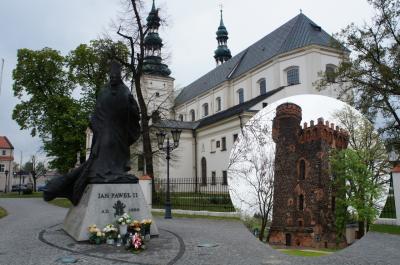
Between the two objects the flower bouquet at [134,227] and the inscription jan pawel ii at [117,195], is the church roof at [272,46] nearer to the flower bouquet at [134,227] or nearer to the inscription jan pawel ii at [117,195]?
the inscription jan pawel ii at [117,195]

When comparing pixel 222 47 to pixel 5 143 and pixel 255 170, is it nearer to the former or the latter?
pixel 5 143

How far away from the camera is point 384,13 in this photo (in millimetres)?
19625

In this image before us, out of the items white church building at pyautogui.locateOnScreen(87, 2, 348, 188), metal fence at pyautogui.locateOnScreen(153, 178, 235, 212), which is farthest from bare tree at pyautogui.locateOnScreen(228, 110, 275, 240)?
white church building at pyautogui.locateOnScreen(87, 2, 348, 188)

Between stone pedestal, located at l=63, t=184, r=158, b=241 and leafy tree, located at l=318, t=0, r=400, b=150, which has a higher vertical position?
leafy tree, located at l=318, t=0, r=400, b=150

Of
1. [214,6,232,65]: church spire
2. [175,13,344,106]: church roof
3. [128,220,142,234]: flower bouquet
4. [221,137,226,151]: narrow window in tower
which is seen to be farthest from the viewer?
[214,6,232,65]: church spire

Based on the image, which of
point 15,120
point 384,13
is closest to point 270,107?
point 384,13

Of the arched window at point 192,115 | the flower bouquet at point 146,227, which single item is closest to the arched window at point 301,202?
the flower bouquet at point 146,227

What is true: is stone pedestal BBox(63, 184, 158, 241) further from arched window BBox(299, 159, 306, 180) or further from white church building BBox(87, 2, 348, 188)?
white church building BBox(87, 2, 348, 188)

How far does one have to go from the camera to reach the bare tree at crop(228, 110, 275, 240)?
6.77 feet

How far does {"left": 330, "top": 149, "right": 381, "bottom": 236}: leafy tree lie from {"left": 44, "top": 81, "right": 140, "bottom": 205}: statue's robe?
805 cm

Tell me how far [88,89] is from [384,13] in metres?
28.3

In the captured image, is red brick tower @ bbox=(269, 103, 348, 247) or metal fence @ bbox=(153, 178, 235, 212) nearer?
red brick tower @ bbox=(269, 103, 348, 247)

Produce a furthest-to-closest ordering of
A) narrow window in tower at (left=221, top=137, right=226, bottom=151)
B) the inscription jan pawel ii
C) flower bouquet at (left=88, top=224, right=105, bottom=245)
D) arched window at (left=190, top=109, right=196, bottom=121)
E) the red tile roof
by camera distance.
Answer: the red tile roof → arched window at (left=190, top=109, right=196, bottom=121) → narrow window in tower at (left=221, top=137, right=226, bottom=151) → the inscription jan pawel ii → flower bouquet at (left=88, top=224, right=105, bottom=245)

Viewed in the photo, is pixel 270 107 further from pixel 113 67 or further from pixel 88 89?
pixel 88 89
